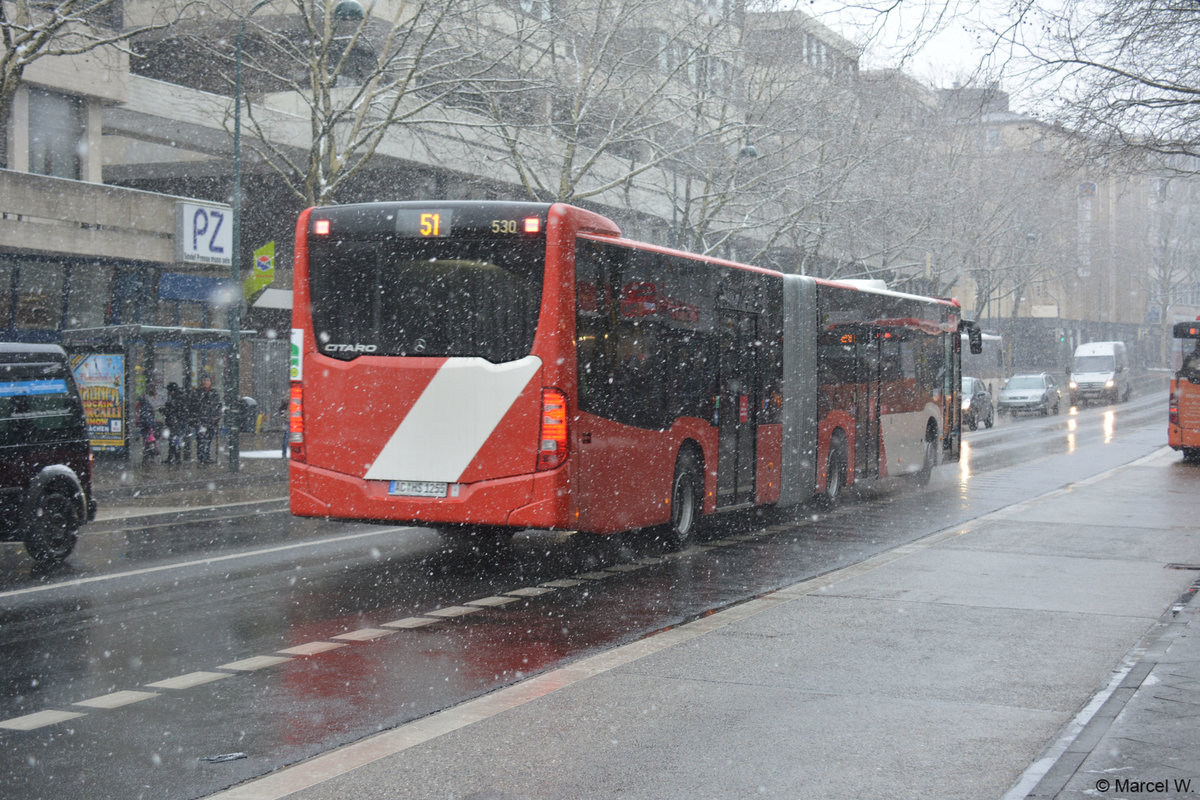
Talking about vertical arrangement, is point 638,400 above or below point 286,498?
above

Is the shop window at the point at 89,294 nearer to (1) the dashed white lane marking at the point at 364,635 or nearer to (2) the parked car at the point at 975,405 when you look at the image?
(1) the dashed white lane marking at the point at 364,635

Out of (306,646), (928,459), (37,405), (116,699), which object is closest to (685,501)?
(306,646)

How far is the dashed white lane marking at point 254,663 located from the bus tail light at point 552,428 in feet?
11.1

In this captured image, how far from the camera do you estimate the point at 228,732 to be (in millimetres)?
6500

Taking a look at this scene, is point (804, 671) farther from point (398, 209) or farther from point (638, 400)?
point (398, 209)

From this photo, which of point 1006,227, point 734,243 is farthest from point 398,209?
point 1006,227

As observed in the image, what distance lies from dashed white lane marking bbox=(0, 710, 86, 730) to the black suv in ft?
17.8

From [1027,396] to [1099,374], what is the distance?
12.5m

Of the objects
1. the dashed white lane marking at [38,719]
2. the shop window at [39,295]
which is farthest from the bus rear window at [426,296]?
the shop window at [39,295]

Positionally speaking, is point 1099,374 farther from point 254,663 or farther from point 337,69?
point 254,663

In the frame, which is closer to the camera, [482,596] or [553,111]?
[482,596]

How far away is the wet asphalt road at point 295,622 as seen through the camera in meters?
6.34

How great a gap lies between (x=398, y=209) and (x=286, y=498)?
397 inches

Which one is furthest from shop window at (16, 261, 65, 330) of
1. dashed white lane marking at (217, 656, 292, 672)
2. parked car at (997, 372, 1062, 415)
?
parked car at (997, 372, 1062, 415)
